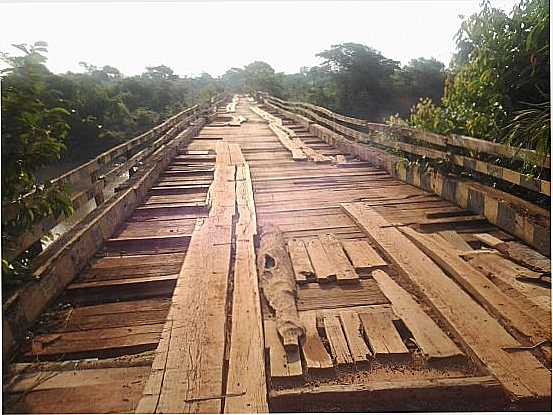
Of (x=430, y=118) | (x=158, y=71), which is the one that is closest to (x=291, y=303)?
(x=430, y=118)

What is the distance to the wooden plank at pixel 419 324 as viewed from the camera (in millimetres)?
1907

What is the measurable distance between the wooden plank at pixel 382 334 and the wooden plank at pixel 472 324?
277 millimetres

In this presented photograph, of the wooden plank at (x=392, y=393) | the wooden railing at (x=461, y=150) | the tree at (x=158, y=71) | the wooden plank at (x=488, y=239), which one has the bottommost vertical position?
the wooden plank at (x=392, y=393)

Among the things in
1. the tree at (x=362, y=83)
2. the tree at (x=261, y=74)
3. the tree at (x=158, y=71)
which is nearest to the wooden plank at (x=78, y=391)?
the tree at (x=158, y=71)

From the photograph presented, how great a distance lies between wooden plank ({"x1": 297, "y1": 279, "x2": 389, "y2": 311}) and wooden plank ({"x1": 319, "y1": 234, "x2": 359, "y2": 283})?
0.18 feet

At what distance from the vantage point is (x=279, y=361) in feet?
6.05

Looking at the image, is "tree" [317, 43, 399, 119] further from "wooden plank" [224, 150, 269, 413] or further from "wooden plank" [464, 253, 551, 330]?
"wooden plank" [224, 150, 269, 413]

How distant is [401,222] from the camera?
3.70 meters

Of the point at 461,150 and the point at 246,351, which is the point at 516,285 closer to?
the point at 246,351

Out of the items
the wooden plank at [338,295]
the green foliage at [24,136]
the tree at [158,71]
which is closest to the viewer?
the green foliage at [24,136]

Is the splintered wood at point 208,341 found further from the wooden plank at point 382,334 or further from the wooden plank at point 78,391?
the wooden plank at point 382,334

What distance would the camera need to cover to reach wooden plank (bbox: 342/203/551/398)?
5.65 feet

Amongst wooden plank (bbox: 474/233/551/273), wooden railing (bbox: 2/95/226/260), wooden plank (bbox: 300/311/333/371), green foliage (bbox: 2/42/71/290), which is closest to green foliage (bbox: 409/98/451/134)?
wooden plank (bbox: 474/233/551/273)

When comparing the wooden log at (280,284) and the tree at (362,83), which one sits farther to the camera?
the tree at (362,83)
